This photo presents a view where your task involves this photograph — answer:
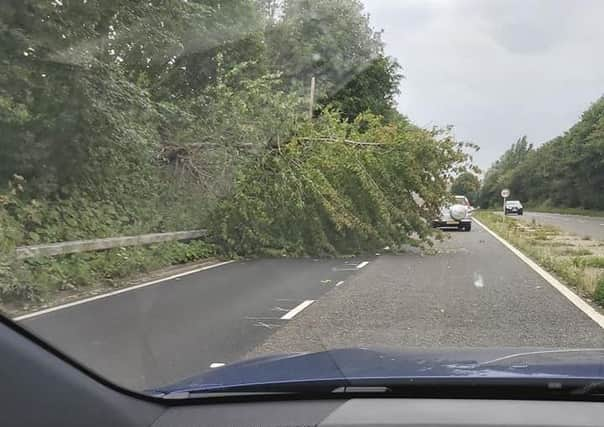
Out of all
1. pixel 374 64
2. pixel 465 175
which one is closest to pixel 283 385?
pixel 465 175

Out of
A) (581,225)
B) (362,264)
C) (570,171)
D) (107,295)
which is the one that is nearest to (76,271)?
(107,295)

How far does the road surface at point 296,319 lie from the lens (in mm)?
7062

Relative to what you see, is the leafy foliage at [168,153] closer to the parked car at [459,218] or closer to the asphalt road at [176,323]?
the asphalt road at [176,323]

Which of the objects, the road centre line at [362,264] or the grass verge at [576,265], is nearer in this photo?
the grass verge at [576,265]

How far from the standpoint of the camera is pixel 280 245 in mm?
18188

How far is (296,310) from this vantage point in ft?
31.8

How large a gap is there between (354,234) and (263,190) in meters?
2.67

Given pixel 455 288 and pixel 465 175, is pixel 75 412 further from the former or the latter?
pixel 465 175

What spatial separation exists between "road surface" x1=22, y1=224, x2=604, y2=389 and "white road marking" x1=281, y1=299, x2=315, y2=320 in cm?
1

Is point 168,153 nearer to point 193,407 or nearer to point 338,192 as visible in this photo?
point 338,192

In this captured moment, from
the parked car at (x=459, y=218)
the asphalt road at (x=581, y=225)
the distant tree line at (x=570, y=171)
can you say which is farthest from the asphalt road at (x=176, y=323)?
the distant tree line at (x=570, y=171)

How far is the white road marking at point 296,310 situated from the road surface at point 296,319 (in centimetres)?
1

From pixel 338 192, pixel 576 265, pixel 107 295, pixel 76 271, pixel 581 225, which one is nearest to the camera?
pixel 107 295

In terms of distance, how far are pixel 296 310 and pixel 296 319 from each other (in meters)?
0.72
